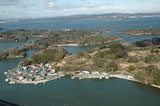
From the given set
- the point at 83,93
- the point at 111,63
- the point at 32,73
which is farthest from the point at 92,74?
the point at 32,73

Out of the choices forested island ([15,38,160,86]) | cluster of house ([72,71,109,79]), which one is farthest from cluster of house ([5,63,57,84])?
cluster of house ([72,71,109,79])

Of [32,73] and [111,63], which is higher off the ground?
[111,63]

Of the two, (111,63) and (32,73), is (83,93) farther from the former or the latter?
(32,73)

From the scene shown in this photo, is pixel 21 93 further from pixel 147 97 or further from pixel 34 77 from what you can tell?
pixel 147 97

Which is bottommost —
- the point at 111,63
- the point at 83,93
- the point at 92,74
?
the point at 83,93

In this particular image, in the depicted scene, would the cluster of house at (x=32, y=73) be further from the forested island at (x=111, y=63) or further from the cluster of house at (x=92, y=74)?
the cluster of house at (x=92, y=74)

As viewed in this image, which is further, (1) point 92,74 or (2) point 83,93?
(1) point 92,74

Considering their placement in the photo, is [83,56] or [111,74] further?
[83,56]

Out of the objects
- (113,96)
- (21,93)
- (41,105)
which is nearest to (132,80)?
(113,96)

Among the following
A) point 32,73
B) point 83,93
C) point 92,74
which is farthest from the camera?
point 32,73
